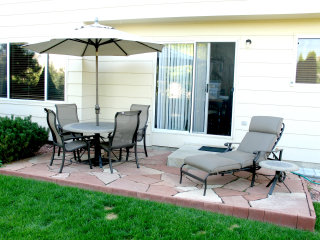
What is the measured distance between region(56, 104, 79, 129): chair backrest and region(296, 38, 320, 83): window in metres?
4.40

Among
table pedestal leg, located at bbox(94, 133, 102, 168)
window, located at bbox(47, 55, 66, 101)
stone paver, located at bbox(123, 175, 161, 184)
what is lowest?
stone paver, located at bbox(123, 175, 161, 184)

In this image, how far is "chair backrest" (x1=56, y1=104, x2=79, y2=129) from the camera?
595 centimetres

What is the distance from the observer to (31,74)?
24.4 feet

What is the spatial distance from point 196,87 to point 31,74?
3913 millimetres

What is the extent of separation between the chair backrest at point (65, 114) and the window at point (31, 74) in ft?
3.41

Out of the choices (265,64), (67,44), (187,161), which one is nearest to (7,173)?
(67,44)

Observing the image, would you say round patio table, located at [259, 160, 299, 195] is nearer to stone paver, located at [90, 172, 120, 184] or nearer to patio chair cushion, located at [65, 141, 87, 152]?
stone paver, located at [90, 172, 120, 184]

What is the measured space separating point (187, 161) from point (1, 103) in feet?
18.0

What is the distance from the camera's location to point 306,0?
17.7 ft

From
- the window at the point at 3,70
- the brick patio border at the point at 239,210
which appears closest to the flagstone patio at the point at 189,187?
the brick patio border at the point at 239,210

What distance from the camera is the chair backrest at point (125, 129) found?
491 centimetres

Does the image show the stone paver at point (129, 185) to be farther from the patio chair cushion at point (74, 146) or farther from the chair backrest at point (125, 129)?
the patio chair cushion at point (74, 146)

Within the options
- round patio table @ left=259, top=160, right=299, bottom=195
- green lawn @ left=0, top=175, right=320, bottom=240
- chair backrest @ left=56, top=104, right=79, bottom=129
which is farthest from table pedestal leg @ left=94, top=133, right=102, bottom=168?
round patio table @ left=259, top=160, right=299, bottom=195

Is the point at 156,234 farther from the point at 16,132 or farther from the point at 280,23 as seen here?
the point at 280,23
